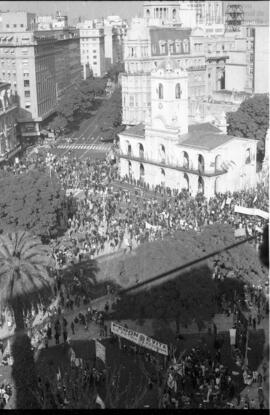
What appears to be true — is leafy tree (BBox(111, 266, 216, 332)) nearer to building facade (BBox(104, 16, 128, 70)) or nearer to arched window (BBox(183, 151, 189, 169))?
arched window (BBox(183, 151, 189, 169))

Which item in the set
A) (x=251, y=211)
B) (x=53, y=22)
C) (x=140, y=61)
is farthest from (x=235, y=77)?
(x=251, y=211)

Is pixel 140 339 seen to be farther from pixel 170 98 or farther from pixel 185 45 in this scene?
pixel 185 45

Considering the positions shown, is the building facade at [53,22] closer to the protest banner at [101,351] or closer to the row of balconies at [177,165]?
the row of balconies at [177,165]

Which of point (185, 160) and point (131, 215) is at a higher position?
point (185, 160)

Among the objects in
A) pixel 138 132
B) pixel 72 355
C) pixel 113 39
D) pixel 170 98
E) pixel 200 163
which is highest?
pixel 113 39

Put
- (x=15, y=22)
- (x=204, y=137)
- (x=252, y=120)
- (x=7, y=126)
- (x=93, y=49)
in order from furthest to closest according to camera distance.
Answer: (x=93, y=49)
(x=15, y=22)
(x=7, y=126)
(x=252, y=120)
(x=204, y=137)

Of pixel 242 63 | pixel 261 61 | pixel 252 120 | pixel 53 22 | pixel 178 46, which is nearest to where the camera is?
pixel 252 120

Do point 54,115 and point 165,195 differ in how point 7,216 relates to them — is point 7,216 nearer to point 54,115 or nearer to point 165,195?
point 165,195
